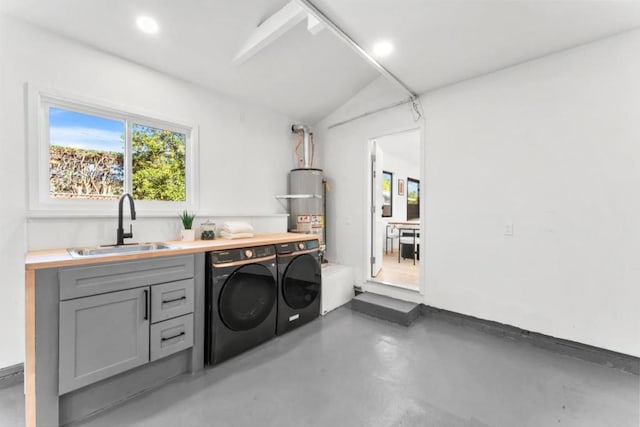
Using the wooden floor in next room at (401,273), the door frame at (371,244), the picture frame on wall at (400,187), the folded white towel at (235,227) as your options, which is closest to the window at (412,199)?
the picture frame on wall at (400,187)

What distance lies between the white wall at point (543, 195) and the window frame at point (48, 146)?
2.84 m

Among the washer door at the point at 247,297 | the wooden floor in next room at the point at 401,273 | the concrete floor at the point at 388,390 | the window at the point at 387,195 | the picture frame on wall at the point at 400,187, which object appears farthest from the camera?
the picture frame on wall at the point at 400,187

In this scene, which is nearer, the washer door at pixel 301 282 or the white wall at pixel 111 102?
the white wall at pixel 111 102

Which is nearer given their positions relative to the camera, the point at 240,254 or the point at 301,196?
the point at 240,254

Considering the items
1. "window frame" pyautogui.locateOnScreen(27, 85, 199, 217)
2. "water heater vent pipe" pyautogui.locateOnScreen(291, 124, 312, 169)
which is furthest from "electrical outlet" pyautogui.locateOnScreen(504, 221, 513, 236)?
"window frame" pyautogui.locateOnScreen(27, 85, 199, 217)

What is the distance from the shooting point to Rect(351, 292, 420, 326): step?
9.21 ft

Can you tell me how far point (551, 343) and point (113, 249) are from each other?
370cm

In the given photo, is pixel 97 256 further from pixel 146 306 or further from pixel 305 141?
pixel 305 141

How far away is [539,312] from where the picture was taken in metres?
2.33

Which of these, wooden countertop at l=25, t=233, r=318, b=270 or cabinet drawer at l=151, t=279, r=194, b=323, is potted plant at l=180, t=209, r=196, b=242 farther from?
Answer: cabinet drawer at l=151, t=279, r=194, b=323

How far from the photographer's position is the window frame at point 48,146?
1859mm

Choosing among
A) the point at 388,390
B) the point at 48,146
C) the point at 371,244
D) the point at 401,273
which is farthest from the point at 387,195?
the point at 48,146

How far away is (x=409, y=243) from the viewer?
17.8 ft

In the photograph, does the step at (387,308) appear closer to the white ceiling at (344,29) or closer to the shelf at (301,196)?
the shelf at (301,196)
